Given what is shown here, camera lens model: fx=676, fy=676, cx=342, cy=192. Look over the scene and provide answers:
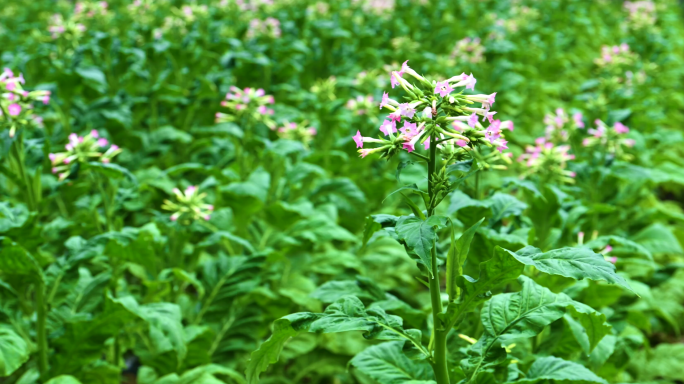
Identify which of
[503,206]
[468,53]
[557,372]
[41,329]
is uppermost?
[503,206]

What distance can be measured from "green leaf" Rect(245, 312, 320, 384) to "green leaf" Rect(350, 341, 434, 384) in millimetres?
443

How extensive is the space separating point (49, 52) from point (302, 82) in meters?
2.61

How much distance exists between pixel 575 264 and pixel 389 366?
2.90 ft

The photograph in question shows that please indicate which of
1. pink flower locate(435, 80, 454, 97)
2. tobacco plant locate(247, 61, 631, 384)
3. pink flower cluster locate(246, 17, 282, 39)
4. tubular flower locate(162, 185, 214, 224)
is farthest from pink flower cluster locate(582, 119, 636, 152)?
pink flower cluster locate(246, 17, 282, 39)

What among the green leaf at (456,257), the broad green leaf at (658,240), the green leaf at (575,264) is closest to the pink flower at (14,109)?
the green leaf at (456,257)

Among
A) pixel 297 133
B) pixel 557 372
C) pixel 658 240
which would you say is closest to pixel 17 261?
pixel 557 372

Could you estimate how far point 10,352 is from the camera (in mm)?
2781

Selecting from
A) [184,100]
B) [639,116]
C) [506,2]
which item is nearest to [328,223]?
[184,100]

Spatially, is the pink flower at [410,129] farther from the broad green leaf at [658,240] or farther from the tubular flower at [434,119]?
the broad green leaf at [658,240]

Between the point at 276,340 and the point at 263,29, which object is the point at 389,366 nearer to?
the point at 276,340

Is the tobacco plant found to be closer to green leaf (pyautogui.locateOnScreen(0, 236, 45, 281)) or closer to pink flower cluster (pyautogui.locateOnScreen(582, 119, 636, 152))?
green leaf (pyautogui.locateOnScreen(0, 236, 45, 281))

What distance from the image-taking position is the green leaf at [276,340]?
81.1 inches

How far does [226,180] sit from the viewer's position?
176 inches

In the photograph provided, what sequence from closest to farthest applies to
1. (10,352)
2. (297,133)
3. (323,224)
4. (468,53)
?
(10,352) → (323,224) → (297,133) → (468,53)
